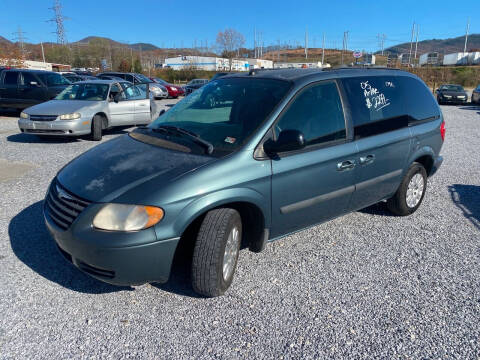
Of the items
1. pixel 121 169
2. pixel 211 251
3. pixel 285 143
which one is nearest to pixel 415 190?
pixel 285 143

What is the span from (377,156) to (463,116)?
1643 centimetres

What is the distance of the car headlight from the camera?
257 centimetres

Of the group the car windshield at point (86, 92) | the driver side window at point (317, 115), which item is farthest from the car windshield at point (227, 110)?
the car windshield at point (86, 92)

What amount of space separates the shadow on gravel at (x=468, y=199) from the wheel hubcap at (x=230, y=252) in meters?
3.27

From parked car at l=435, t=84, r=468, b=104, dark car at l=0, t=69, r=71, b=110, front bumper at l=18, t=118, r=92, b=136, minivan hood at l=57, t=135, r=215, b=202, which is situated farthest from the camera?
parked car at l=435, t=84, r=468, b=104

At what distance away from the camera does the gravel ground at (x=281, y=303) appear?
2.50 m

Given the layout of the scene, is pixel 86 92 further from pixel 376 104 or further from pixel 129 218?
pixel 129 218

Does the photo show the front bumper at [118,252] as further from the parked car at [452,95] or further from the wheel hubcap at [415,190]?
the parked car at [452,95]

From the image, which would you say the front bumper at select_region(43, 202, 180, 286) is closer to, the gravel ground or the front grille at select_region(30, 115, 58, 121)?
the gravel ground

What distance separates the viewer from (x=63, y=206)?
2871mm

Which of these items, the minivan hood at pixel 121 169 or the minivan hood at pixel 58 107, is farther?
the minivan hood at pixel 58 107

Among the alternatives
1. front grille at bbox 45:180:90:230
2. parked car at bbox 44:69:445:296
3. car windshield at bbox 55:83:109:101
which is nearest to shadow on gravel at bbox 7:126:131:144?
car windshield at bbox 55:83:109:101

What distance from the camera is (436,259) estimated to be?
12.3ft

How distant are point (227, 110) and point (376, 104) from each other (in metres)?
1.66
